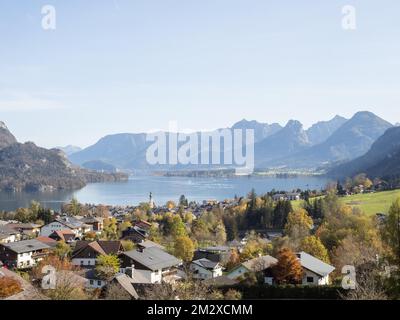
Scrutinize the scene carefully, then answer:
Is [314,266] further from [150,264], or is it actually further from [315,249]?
[150,264]

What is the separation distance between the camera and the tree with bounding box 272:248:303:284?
35.2 ft

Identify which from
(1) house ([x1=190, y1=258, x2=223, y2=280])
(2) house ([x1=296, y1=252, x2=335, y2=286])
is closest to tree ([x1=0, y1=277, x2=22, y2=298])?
(2) house ([x1=296, y1=252, x2=335, y2=286])

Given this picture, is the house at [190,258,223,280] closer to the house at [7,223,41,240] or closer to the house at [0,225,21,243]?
the house at [0,225,21,243]

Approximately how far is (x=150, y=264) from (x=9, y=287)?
203 inches

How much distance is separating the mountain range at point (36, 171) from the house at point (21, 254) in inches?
2234

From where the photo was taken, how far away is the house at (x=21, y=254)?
1535 centimetres

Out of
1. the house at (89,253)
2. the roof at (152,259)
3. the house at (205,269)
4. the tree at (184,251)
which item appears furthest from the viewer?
the tree at (184,251)

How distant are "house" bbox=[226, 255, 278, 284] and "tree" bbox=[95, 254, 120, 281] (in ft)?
9.27

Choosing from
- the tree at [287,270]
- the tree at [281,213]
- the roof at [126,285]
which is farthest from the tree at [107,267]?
the tree at [281,213]

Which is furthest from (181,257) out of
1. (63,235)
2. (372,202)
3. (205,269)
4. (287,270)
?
(372,202)

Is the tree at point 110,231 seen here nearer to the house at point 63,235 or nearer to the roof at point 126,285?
the house at point 63,235

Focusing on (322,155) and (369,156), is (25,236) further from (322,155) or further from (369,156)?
(322,155)

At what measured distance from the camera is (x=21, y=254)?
1559 cm
